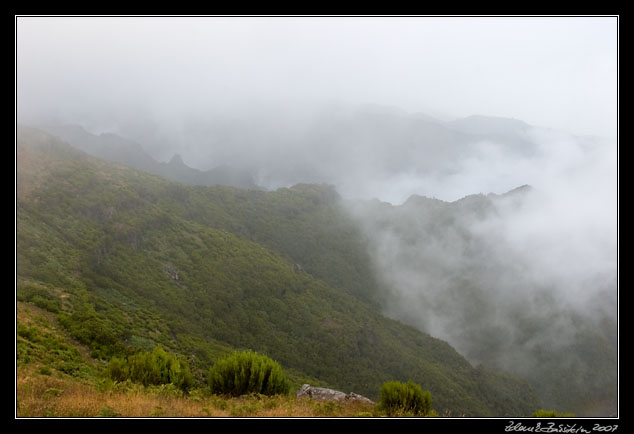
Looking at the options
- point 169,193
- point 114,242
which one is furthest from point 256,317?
point 169,193

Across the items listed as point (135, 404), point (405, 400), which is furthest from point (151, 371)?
point (405, 400)

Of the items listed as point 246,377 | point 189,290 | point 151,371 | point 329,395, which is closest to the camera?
point 151,371

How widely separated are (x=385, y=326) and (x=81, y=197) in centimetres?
12208

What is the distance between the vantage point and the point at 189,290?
3607 inches

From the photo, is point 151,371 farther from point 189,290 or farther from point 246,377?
point 189,290

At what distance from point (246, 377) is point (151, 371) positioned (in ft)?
12.1

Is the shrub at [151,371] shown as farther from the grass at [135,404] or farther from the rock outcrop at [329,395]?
the rock outcrop at [329,395]

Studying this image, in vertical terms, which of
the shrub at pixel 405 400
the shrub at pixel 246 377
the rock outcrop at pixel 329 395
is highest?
the shrub at pixel 246 377

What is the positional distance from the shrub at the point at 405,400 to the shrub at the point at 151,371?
7995mm

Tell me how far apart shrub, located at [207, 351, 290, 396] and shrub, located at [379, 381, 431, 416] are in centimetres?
423

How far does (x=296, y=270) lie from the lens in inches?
5881

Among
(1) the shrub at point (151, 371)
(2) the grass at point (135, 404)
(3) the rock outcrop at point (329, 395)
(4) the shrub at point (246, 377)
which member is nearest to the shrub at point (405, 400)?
(2) the grass at point (135, 404)

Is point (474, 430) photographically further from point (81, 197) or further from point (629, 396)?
point (81, 197)

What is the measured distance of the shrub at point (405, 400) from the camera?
1279 cm
